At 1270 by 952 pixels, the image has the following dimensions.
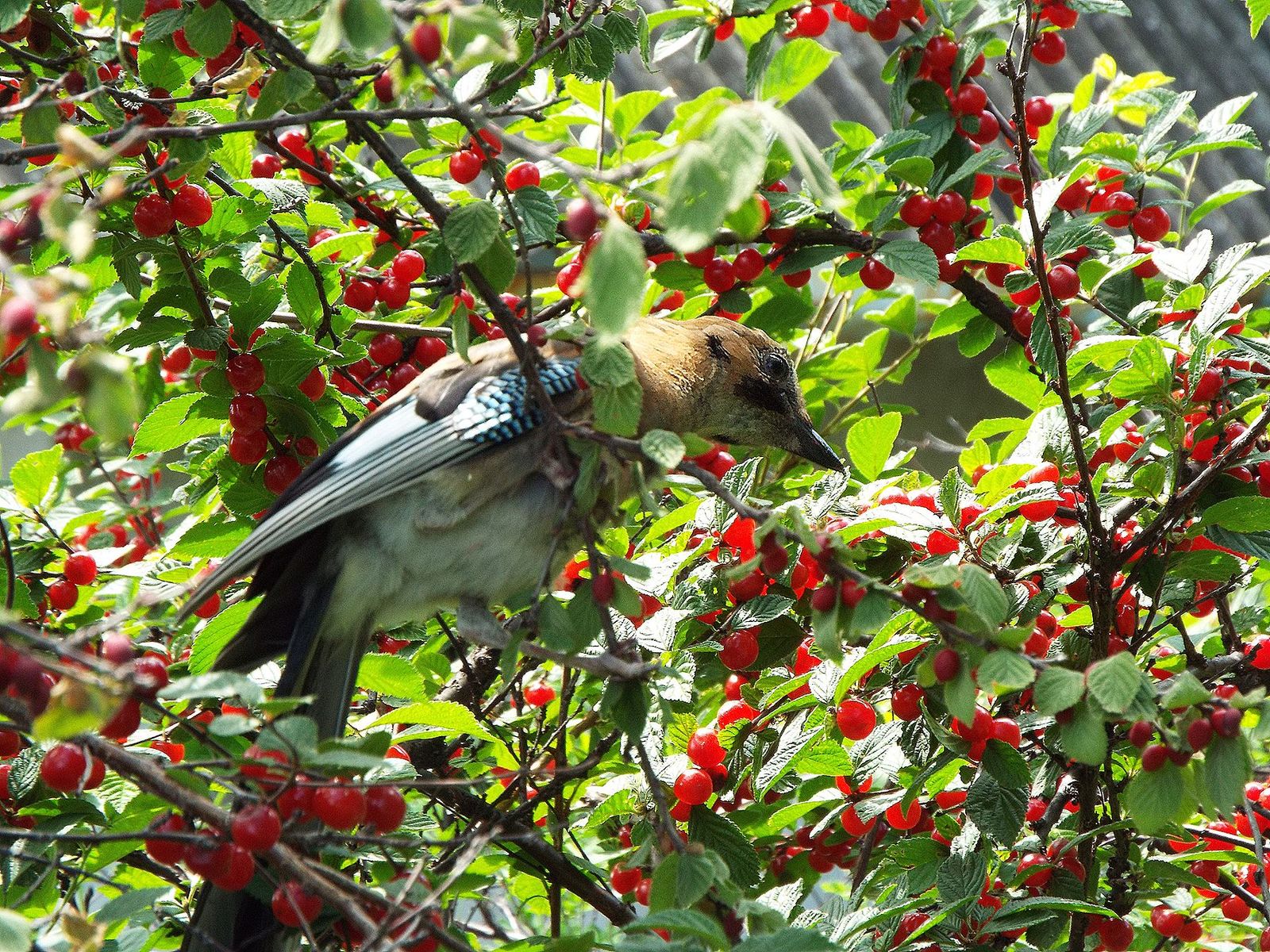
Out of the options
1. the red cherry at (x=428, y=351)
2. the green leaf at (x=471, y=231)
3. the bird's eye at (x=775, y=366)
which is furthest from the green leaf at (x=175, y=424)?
the bird's eye at (x=775, y=366)

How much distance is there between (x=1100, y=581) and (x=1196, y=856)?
1.65 feet

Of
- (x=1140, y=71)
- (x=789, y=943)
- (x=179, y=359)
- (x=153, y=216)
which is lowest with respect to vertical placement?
(x=1140, y=71)

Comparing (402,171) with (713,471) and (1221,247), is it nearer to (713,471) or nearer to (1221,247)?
(713,471)

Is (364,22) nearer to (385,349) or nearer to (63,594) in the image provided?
(385,349)

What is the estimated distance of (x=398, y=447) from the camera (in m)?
2.53

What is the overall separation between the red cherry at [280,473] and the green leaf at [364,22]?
1468mm

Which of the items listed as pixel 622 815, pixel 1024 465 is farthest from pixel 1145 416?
pixel 622 815

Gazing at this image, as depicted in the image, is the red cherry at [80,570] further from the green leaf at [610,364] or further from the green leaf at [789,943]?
the green leaf at [789,943]

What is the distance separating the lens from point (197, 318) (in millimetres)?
2346

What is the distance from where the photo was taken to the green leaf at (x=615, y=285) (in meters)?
1.14

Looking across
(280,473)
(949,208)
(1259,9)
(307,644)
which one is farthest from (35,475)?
(1259,9)

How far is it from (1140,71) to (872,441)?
4917 mm

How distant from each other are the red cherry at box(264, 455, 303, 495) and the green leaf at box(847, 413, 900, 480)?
3.54 ft

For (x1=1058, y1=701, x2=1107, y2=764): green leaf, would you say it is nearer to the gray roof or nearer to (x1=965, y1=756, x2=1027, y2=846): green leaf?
(x1=965, y1=756, x2=1027, y2=846): green leaf
